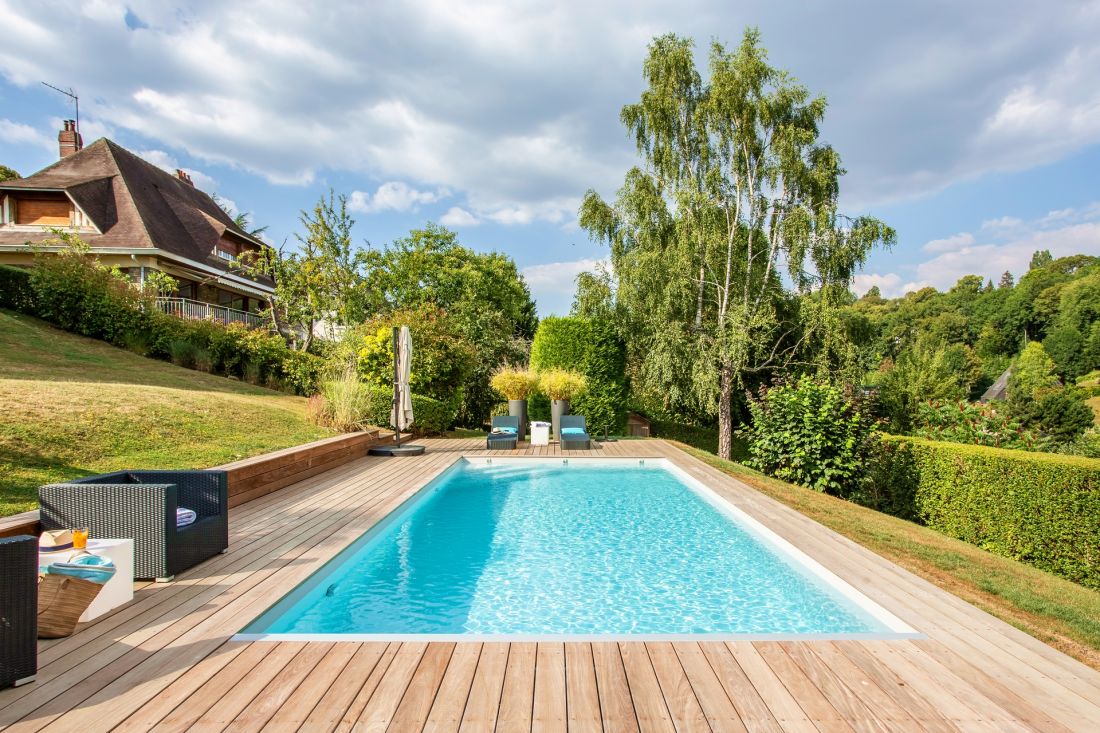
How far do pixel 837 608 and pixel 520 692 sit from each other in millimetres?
2279

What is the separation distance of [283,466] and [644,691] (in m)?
5.58

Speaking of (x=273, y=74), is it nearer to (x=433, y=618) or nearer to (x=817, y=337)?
(x=433, y=618)

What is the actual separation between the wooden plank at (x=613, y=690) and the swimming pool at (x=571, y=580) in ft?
0.57

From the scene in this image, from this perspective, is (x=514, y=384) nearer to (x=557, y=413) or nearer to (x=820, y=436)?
(x=557, y=413)

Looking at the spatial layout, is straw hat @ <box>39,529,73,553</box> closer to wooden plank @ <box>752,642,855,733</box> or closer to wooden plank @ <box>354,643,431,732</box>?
wooden plank @ <box>354,643,431,732</box>

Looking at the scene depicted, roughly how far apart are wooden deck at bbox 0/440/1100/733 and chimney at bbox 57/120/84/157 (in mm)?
25091

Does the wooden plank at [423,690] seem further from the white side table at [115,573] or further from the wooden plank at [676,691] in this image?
the white side table at [115,573]

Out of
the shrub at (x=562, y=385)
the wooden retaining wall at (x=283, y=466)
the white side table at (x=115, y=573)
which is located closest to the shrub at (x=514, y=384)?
the shrub at (x=562, y=385)

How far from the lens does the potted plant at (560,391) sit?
1160 cm

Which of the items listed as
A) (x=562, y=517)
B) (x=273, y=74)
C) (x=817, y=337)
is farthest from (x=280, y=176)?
(x=817, y=337)

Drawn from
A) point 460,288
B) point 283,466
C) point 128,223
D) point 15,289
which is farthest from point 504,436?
point 128,223

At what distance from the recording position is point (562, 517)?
20.7ft

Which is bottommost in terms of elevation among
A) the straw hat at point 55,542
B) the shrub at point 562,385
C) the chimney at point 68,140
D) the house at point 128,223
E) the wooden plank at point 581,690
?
the wooden plank at point 581,690

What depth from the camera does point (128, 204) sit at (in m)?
18.3
